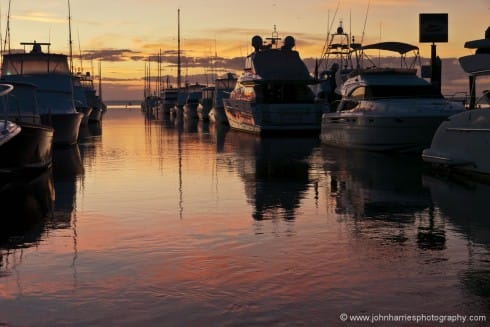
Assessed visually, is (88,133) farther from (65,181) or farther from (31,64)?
(65,181)

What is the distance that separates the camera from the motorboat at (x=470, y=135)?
14.7 meters

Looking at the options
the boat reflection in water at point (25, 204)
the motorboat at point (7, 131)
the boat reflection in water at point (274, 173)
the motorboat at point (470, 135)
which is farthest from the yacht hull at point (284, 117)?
the motorboat at point (7, 131)

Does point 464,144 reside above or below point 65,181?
above

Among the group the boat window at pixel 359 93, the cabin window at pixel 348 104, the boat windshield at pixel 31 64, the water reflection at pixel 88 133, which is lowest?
the water reflection at pixel 88 133

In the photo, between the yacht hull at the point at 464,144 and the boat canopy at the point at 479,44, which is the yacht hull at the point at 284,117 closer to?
the yacht hull at the point at 464,144

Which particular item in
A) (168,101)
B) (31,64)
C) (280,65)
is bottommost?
(168,101)

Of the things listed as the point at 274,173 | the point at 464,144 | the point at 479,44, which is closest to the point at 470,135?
the point at 464,144

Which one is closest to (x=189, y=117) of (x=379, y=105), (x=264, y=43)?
(x=264, y=43)

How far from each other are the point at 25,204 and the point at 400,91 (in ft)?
48.4

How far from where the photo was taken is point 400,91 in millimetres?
23031

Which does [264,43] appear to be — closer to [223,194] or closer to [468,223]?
[223,194]

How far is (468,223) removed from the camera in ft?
32.5

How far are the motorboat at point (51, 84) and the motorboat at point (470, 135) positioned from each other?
14241 millimetres

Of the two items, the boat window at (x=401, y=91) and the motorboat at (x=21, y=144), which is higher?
the boat window at (x=401, y=91)
